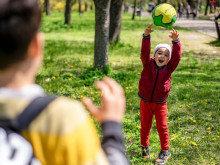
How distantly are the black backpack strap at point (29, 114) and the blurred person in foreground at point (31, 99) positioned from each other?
1cm

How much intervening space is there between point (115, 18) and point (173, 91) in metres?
6.57

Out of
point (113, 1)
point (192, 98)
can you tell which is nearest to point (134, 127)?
point (192, 98)

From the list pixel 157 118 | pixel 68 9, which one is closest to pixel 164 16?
pixel 157 118

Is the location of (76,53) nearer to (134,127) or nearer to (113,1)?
(113,1)

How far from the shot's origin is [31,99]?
1.10 meters

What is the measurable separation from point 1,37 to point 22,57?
99 millimetres

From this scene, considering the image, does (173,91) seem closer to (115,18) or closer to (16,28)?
(16,28)

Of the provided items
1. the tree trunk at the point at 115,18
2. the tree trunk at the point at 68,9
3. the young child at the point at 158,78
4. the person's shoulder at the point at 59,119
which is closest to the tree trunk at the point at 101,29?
the young child at the point at 158,78

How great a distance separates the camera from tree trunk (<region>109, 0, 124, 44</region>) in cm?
1245

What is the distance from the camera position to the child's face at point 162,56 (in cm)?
400

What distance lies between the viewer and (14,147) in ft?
3.78

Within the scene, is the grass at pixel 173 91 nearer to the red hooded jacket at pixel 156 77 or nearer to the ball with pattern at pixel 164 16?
the red hooded jacket at pixel 156 77

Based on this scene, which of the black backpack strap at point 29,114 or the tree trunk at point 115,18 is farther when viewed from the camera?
the tree trunk at point 115,18

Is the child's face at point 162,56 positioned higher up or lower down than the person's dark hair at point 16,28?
lower down
